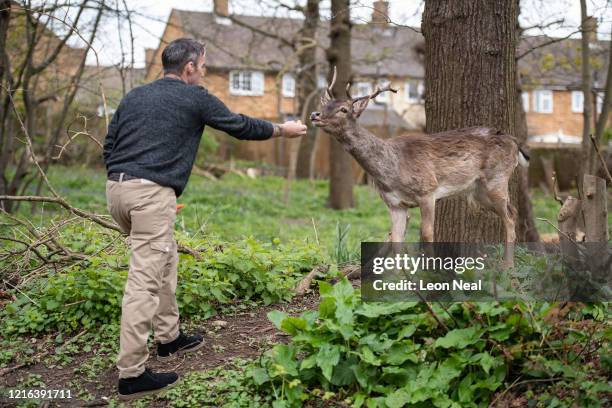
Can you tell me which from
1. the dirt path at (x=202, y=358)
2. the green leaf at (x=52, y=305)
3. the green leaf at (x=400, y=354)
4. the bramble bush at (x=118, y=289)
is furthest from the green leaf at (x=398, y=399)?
the green leaf at (x=52, y=305)

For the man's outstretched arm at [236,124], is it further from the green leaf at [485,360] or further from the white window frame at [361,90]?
the white window frame at [361,90]

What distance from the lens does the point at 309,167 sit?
28094 millimetres

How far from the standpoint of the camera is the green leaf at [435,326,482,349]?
15.3 feet

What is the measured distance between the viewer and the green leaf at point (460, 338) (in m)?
4.66

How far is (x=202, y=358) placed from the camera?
588 cm

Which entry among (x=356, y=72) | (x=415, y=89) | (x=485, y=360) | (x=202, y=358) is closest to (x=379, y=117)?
(x=415, y=89)

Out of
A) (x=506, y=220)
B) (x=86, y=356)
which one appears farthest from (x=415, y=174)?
(x=86, y=356)

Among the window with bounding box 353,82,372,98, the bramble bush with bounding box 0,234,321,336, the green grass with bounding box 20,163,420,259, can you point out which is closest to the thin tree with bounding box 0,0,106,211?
the green grass with bounding box 20,163,420,259

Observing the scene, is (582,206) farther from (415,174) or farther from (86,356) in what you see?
(86,356)

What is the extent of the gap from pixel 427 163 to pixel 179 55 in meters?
2.55

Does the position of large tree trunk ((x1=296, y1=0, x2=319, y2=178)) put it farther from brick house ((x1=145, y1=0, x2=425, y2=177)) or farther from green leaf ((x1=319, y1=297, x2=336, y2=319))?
green leaf ((x1=319, y1=297, x2=336, y2=319))

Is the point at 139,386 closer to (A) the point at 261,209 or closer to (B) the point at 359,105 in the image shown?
(B) the point at 359,105

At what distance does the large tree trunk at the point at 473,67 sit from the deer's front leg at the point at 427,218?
918 mm

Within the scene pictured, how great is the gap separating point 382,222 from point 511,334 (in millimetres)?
12742
